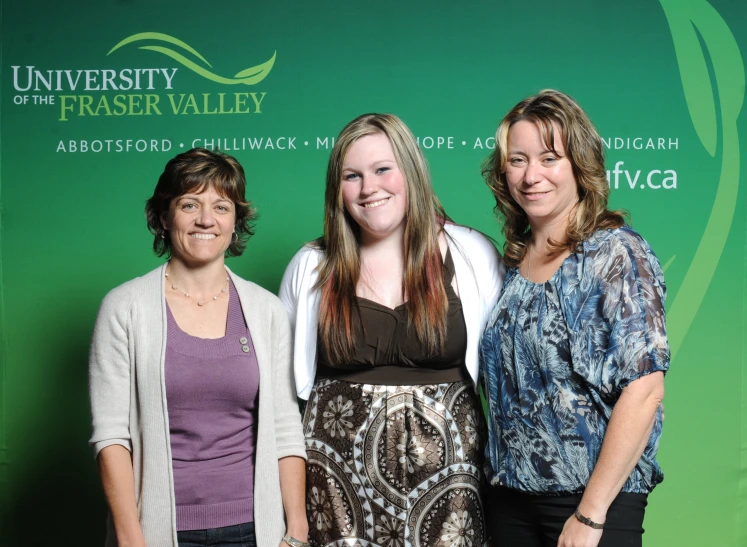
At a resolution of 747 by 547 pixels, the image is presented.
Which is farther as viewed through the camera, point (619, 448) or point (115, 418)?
point (115, 418)

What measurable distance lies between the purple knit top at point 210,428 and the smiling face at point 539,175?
775 mm

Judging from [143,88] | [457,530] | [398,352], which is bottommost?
[457,530]

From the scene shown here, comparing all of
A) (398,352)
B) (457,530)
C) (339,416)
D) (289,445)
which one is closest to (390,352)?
(398,352)

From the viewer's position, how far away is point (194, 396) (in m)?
1.98

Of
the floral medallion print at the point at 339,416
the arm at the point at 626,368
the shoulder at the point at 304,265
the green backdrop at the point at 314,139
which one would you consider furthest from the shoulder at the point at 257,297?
the green backdrop at the point at 314,139

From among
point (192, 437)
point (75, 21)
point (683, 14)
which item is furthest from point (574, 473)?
point (75, 21)

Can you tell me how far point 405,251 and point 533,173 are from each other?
0.44 m

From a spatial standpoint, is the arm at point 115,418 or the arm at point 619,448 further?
the arm at point 115,418

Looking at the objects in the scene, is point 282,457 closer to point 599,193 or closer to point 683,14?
point 599,193

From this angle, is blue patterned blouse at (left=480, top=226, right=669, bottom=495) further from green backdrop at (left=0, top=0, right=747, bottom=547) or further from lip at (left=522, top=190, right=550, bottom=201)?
green backdrop at (left=0, top=0, right=747, bottom=547)

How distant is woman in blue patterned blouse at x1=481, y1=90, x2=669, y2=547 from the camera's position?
180 cm

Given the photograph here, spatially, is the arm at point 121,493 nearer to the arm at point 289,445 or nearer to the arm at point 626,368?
the arm at point 289,445

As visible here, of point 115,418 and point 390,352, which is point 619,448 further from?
point 115,418

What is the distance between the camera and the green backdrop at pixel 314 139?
3.24m
